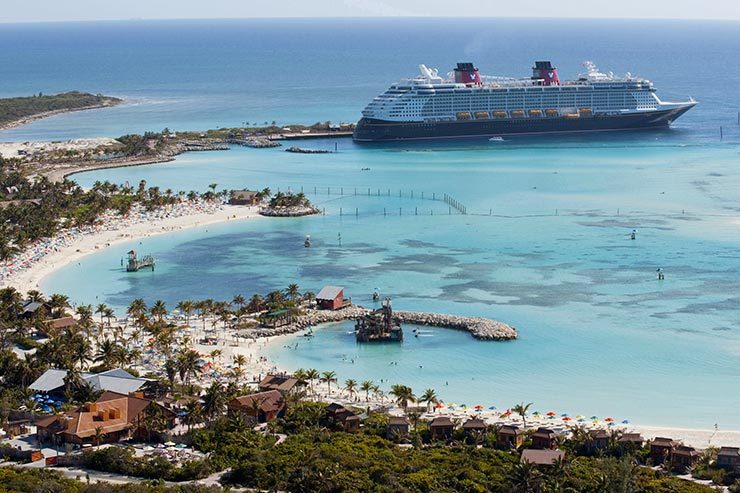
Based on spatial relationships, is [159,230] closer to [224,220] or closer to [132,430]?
[224,220]

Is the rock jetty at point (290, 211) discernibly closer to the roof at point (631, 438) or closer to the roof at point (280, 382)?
the roof at point (280, 382)

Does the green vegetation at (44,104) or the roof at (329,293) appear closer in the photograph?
the roof at (329,293)

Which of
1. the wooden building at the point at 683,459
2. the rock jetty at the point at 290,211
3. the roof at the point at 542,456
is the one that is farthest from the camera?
the rock jetty at the point at 290,211

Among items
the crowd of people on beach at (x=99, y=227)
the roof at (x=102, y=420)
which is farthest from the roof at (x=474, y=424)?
the crowd of people on beach at (x=99, y=227)

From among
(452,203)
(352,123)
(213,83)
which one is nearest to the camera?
(452,203)

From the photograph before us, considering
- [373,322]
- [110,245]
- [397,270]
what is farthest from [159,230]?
[373,322]

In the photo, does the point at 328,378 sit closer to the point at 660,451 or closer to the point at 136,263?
the point at 660,451

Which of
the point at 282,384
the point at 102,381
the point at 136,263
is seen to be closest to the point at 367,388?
the point at 282,384
